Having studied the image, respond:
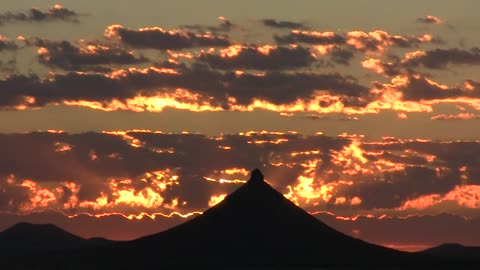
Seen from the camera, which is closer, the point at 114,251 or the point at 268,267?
the point at 268,267

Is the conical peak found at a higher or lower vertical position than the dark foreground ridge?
higher

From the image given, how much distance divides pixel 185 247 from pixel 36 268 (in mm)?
15767

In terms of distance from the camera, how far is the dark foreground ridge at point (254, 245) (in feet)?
361

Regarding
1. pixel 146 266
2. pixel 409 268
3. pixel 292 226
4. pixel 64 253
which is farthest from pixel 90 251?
pixel 409 268

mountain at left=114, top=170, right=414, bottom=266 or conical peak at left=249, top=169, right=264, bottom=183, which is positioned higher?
conical peak at left=249, top=169, right=264, bottom=183

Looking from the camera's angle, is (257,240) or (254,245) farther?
(257,240)

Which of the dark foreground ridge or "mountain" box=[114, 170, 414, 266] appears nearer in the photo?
the dark foreground ridge

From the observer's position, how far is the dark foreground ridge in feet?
361

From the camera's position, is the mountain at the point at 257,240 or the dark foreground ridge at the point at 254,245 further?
the mountain at the point at 257,240

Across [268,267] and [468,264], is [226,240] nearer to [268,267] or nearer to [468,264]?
[268,267]

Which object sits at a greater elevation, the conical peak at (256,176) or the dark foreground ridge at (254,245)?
the conical peak at (256,176)

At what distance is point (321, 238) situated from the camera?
113062 millimetres

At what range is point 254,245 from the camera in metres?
112

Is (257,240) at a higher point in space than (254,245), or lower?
higher
